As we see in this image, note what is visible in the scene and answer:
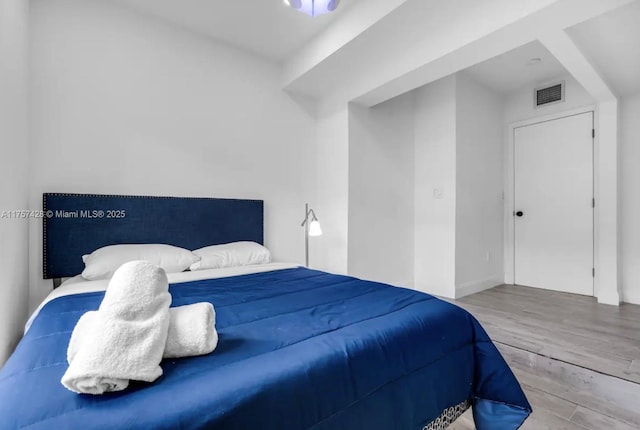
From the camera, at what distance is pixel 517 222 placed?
163 inches

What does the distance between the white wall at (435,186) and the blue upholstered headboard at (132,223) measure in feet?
6.82

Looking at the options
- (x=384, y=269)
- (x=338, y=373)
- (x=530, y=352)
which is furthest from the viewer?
(x=384, y=269)

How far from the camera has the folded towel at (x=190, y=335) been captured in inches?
35.6

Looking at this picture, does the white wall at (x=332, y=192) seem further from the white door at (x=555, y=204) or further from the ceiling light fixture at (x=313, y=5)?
the white door at (x=555, y=204)

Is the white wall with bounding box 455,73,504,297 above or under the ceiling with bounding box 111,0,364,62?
under

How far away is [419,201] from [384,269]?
1012mm

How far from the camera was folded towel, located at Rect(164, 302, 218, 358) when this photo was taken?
2.97ft

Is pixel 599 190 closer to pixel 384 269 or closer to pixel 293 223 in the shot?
pixel 384 269

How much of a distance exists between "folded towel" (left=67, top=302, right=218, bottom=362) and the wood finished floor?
135cm

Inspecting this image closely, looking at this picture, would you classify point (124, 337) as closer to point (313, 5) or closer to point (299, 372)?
point (299, 372)

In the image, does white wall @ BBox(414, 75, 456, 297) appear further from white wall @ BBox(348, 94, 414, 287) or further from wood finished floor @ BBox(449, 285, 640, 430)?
wood finished floor @ BBox(449, 285, 640, 430)

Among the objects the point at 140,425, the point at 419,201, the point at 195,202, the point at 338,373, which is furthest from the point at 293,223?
the point at 140,425

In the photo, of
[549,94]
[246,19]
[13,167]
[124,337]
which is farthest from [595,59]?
[13,167]

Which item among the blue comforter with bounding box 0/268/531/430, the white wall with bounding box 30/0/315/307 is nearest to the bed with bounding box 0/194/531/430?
the blue comforter with bounding box 0/268/531/430
